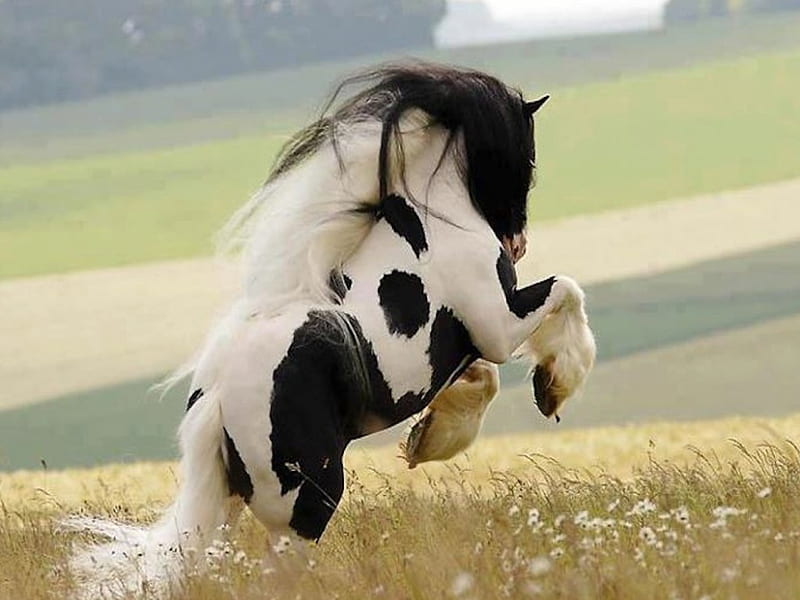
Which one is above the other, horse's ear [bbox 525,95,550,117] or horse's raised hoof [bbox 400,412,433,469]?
horse's ear [bbox 525,95,550,117]

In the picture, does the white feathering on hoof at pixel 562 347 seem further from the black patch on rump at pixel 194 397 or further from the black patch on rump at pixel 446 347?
the black patch on rump at pixel 194 397

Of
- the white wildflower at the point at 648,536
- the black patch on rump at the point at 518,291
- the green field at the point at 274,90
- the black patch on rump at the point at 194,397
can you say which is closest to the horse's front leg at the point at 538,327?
the black patch on rump at the point at 518,291

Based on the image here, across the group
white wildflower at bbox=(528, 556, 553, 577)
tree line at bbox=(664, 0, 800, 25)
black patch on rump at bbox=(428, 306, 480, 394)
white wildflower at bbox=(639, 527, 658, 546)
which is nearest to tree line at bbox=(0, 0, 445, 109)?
tree line at bbox=(664, 0, 800, 25)

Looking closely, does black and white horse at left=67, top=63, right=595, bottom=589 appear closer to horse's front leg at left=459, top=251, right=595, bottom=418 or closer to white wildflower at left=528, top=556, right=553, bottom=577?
horse's front leg at left=459, top=251, right=595, bottom=418

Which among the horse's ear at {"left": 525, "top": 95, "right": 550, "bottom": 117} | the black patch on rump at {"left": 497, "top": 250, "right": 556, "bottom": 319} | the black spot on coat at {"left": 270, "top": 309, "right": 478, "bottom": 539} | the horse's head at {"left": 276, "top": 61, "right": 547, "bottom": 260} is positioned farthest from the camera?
the horse's ear at {"left": 525, "top": 95, "right": 550, "bottom": 117}

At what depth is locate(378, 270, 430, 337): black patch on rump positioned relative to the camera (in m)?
5.27

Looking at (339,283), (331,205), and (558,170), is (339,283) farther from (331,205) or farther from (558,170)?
(558,170)

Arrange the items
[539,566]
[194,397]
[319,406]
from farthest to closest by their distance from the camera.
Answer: [194,397] → [319,406] → [539,566]

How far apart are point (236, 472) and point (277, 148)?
1151 centimetres

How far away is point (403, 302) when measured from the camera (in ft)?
17.4

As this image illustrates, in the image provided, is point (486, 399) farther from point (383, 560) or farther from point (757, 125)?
point (757, 125)

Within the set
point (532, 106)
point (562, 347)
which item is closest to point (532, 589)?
point (562, 347)

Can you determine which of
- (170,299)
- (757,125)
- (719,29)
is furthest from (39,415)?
(719,29)

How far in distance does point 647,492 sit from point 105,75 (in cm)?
2488
